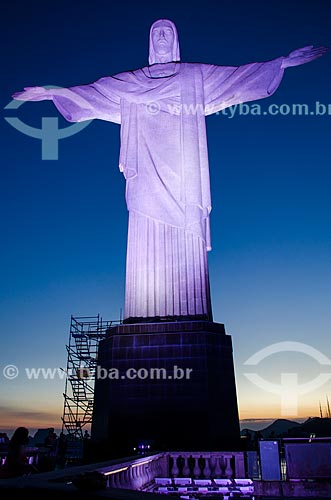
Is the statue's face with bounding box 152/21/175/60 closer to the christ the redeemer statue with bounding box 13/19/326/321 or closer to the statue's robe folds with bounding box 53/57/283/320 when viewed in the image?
the christ the redeemer statue with bounding box 13/19/326/321

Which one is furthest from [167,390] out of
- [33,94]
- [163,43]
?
[163,43]

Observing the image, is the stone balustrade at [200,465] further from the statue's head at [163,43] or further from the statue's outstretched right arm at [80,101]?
the statue's head at [163,43]

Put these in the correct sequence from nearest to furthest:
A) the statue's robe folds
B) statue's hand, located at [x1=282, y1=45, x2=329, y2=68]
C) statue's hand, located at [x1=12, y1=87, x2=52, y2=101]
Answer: the statue's robe folds → statue's hand, located at [x1=282, y1=45, x2=329, y2=68] → statue's hand, located at [x1=12, y1=87, x2=52, y2=101]

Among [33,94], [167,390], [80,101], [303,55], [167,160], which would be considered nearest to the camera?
[167,390]

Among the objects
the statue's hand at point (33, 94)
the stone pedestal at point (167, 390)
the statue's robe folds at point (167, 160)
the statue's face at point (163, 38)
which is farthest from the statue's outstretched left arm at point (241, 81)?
the stone pedestal at point (167, 390)

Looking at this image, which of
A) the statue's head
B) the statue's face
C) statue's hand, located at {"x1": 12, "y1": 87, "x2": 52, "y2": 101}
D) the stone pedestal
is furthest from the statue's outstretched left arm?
the stone pedestal

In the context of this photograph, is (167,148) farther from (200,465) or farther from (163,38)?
(200,465)
